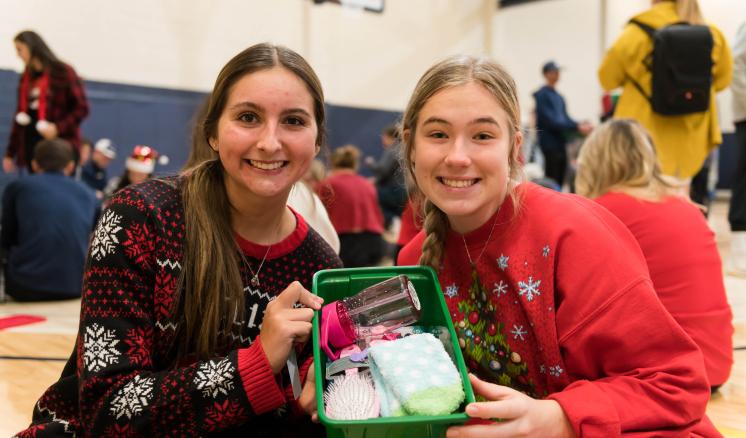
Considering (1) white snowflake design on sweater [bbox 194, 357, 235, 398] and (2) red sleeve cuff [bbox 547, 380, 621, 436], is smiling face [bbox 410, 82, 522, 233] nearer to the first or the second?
(2) red sleeve cuff [bbox 547, 380, 621, 436]

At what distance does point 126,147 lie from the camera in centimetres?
716

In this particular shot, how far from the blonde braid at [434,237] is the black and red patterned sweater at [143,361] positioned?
409 millimetres

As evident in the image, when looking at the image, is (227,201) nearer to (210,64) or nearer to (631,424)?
(631,424)

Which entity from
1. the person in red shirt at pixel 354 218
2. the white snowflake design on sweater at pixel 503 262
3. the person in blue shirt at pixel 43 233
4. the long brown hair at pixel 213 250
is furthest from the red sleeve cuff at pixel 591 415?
the person in blue shirt at pixel 43 233

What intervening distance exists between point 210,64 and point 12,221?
427 cm

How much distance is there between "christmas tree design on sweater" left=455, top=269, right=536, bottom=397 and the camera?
1298 millimetres

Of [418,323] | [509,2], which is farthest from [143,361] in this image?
[509,2]

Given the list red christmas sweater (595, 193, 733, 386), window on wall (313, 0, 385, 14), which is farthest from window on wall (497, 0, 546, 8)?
red christmas sweater (595, 193, 733, 386)

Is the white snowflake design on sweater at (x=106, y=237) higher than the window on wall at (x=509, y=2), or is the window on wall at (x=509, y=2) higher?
the window on wall at (x=509, y=2)

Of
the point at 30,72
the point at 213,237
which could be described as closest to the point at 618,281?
the point at 213,237

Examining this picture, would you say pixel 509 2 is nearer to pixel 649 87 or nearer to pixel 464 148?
pixel 649 87

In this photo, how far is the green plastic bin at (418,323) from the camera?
36.9 inches

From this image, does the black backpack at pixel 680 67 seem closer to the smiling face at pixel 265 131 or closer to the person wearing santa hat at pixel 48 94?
the smiling face at pixel 265 131

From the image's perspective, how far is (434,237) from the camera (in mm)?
1420
